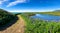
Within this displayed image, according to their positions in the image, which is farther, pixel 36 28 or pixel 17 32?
pixel 17 32

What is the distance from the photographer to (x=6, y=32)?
18.7m

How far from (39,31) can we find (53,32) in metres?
2.14

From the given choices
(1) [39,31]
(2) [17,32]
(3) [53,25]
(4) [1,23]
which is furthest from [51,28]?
(4) [1,23]

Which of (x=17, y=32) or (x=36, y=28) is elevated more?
(x=36, y=28)

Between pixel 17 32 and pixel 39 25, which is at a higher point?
pixel 39 25

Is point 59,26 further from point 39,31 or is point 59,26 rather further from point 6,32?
point 6,32

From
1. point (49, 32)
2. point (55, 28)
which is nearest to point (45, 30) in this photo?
point (49, 32)

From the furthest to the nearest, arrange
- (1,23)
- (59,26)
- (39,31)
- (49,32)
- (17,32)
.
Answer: (1,23)
(17,32)
(39,31)
(49,32)
(59,26)

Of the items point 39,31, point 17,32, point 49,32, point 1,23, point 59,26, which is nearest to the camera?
point 59,26

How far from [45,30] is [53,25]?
928 millimetres

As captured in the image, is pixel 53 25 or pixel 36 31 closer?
pixel 53 25

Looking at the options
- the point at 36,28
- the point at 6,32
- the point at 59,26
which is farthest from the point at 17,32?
the point at 59,26

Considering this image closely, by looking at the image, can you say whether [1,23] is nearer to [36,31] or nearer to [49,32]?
[36,31]

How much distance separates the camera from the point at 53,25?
9477 millimetres
